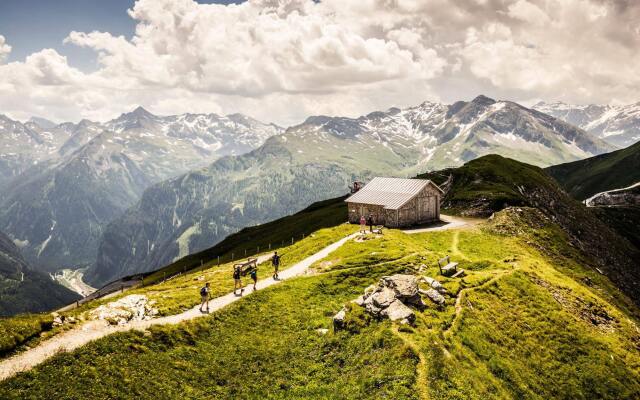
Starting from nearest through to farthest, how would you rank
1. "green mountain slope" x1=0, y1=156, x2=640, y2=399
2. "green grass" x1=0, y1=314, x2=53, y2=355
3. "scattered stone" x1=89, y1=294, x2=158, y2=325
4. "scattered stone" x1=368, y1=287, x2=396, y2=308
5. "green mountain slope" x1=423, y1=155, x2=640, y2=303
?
1. "green grass" x1=0, y1=314, x2=53, y2=355
2. "green mountain slope" x1=0, y1=156, x2=640, y2=399
3. "scattered stone" x1=89, y1=294, x2=158, y2=325
4. "scattered stone" x1=368, y1=287, x2=396, y2=308
5. "green mountain slope" x1=423, y1=155, x2=640, y2=303

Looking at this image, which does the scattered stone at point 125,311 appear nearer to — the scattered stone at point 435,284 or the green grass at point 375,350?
the green grass at point 375,350

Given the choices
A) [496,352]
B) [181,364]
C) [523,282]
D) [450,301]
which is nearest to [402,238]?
[523,282]

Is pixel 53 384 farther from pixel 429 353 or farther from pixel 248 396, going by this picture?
pixel 429 353

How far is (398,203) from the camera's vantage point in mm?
84250

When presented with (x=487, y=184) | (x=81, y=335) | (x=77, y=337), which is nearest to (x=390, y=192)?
(x=487, y=184)

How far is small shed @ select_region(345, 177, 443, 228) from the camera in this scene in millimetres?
84500

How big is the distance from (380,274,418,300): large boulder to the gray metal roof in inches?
1668

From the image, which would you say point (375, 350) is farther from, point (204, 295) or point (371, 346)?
point (204, 295)

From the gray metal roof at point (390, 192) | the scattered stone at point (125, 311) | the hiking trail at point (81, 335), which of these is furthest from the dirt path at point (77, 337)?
the gray metal roof at point (390, 192)

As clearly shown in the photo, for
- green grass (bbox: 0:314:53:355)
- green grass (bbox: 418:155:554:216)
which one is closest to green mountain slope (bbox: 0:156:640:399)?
green grass (bbox: 0:314:53:355)

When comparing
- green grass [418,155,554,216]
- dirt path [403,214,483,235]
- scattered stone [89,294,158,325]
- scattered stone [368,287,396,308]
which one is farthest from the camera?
green grass [418,155,554,216]

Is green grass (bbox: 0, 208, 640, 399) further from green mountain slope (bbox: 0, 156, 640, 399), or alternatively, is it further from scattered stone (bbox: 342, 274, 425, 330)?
scattered stone (bbox: 342, 274, 425, 330)

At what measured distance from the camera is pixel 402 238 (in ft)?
224

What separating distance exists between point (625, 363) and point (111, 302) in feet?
174
